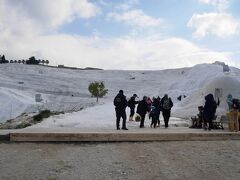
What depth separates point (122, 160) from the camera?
10.7 metres

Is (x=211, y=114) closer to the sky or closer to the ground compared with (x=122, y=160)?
closer to the sky

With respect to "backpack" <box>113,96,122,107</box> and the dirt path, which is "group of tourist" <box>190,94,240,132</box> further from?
"backpack" <box>113,96,122,107</box>

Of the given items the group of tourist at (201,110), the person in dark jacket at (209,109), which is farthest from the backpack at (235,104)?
the person in dark jacket at (209,109)

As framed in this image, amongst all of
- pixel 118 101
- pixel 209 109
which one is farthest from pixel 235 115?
pixel 118 101

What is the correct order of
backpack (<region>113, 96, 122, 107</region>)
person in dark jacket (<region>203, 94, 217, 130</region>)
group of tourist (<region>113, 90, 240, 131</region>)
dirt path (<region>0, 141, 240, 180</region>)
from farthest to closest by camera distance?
1. person in dark jacket (<region>203, 94, 217, 130</region>)
2. backpack (<region>113, 96, 122, 107</region>)
3. group of tourist (<region>113, 90, 240, 131</region>)
4. dirt path (<region>0, 141, 240, 180</region>)

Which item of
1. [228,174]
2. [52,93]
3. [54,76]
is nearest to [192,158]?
[228,174]

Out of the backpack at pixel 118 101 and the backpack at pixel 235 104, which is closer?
the backpack at pixel 235 104

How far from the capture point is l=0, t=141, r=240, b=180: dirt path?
9516 millimetres

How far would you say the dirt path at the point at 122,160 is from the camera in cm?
952

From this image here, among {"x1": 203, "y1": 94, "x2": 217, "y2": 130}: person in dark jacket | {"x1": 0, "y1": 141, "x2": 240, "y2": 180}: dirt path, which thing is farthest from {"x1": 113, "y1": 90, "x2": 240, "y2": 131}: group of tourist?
{"x1": 0, "y1": 141, "x2": 240, "y2": 180}: dirt path

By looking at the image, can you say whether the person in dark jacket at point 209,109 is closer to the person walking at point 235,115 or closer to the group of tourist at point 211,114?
the group of tourist at point 211,114

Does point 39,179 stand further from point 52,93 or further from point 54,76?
point 54,76

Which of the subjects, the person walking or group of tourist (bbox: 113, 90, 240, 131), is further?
group of tourist (bbox: 113, 90, 240, 131)

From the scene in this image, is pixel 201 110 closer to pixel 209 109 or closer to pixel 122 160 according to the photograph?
pixel 209 109
